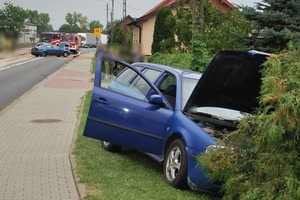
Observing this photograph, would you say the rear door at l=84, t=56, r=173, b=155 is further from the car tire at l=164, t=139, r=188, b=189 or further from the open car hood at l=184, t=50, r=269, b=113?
the open car hood at l=184, t=50, r=269, b=113

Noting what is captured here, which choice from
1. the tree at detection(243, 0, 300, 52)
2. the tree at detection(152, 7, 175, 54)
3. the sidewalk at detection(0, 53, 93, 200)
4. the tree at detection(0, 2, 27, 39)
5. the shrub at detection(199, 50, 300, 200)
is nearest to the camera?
the tree at detection(0, 2, 27, 39)

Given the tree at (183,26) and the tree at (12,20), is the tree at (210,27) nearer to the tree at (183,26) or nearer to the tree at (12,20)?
the tree at (183,26)

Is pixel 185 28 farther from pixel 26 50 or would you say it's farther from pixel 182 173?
pixel 26 50

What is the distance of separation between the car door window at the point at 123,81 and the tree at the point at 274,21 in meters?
5.48

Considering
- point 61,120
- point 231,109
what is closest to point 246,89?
point 231,109

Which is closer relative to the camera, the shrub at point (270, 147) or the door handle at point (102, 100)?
the shrub at point (270, 147)

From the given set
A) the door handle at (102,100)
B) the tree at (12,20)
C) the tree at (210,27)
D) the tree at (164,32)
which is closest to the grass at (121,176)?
the door handle at (102,100)

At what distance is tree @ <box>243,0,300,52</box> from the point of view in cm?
1211

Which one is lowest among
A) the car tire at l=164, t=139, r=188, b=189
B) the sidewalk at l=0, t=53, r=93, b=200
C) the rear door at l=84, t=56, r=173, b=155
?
the sidewalk at l=0, t=53, r=93, b=200

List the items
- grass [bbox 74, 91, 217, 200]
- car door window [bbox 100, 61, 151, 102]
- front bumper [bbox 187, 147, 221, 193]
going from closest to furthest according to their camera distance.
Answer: front bumper [bbox 187, 147, 221, 193] → grass [bbox 74, 91, 217, 200] → car door window [bbox 100, 61, 151, 102]

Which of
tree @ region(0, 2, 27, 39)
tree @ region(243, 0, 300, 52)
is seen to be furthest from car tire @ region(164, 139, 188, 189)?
tree @ region(243, 0, 300, 52)

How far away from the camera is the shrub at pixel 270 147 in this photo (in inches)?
164

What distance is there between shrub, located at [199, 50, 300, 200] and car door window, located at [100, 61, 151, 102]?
2418 mm

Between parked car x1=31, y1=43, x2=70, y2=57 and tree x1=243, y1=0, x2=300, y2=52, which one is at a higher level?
tree x1=243, y1=0, x2=300, y2=52
